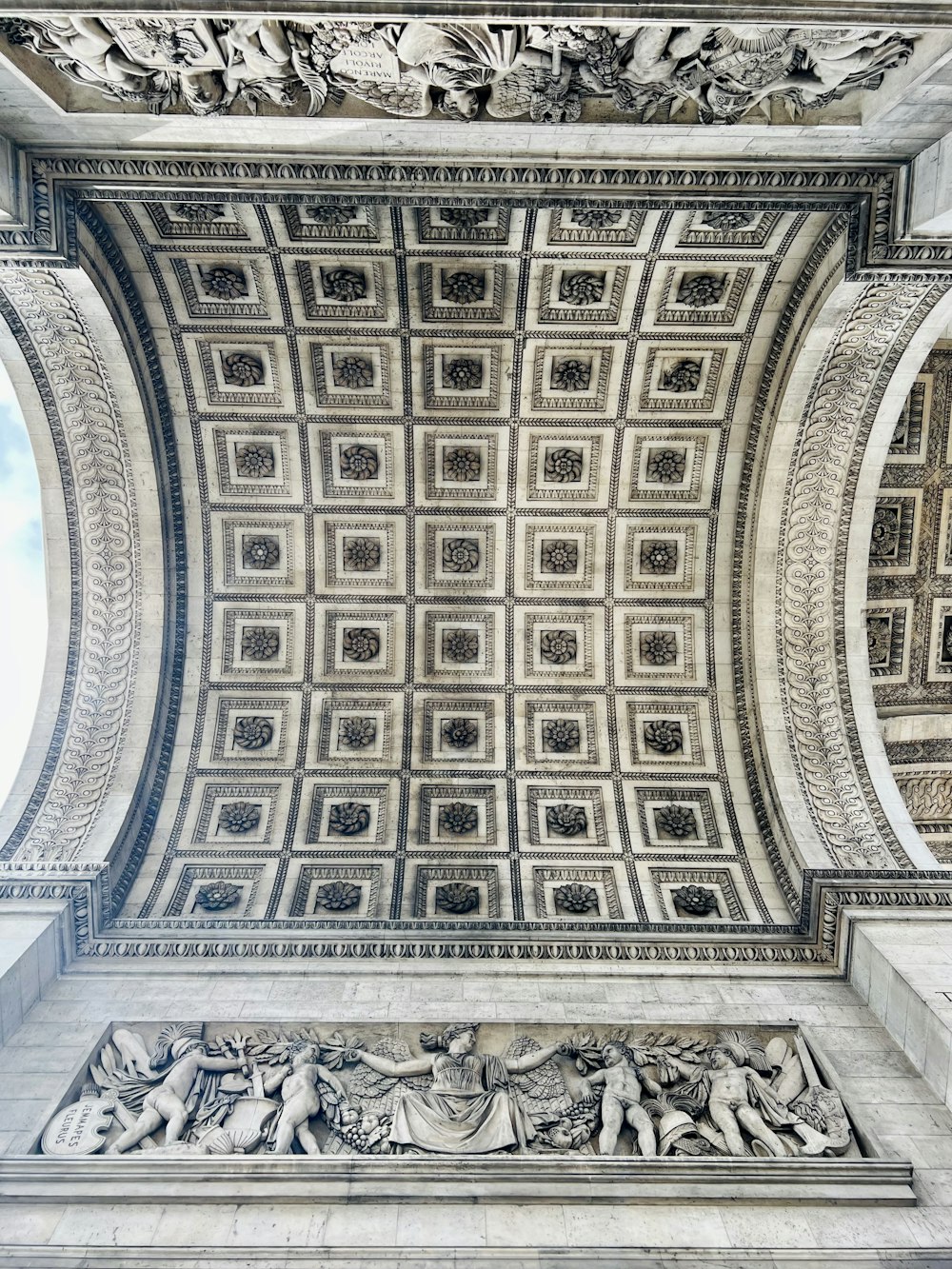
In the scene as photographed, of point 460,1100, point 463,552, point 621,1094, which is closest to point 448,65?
point 463,552

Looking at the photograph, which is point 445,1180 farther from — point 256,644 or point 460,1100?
point 256,644

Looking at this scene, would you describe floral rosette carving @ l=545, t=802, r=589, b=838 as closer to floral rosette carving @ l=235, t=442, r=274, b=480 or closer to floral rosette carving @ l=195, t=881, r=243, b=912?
floral rosette carving @ l=195, t=881, r=243, b=912

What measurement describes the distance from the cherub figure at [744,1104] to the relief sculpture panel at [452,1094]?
0.06 ft

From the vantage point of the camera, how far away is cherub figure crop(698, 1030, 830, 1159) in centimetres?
999

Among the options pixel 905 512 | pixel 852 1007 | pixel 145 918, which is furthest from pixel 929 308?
pixel 145 918

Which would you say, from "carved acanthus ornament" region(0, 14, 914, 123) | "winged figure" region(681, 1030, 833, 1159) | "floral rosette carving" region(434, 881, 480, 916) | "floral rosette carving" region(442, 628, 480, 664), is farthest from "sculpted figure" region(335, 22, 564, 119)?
"winged figure" region(681, 1030, 833, 1159)

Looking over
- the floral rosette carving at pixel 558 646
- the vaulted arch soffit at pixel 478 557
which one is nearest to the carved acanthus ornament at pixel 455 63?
the vaulted arch soffit at pixel 478 557

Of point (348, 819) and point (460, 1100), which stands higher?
point (348, 819)

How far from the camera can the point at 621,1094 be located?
34.3ft

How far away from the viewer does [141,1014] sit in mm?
11531

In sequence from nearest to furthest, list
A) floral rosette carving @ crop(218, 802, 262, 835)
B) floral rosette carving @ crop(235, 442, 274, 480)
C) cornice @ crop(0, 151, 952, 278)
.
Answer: cornice @ crop(0, 151, 952, 278)
floral rosette carving @ crop(218, 802, 262, 835)
floral rosette carving @ crop(235, 442, 274, 480)

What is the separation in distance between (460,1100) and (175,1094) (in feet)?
11.0

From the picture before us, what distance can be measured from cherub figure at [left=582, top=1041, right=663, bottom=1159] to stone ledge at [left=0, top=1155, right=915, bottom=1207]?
452mm

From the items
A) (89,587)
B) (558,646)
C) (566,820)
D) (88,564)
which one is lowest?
(566,820)
